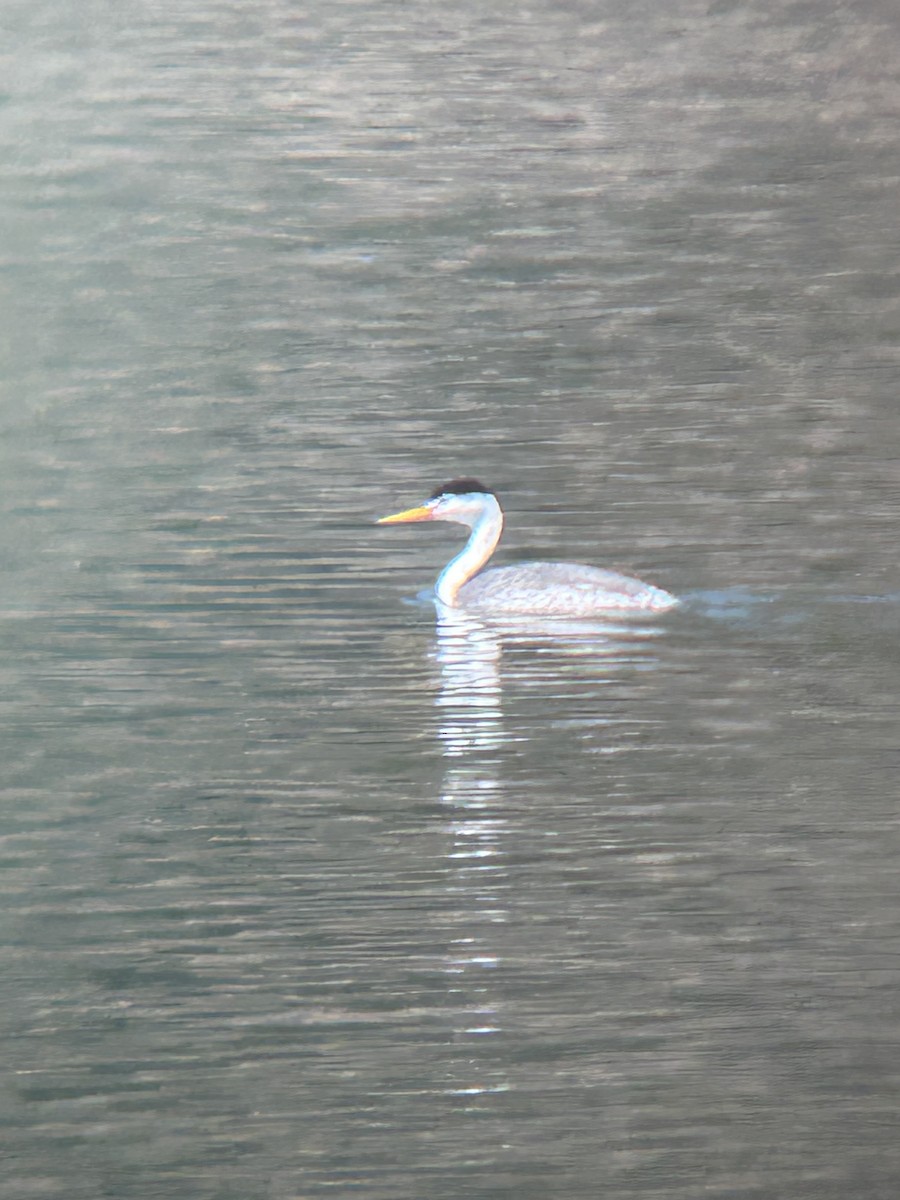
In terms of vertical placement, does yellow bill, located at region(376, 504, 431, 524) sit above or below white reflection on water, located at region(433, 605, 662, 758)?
above

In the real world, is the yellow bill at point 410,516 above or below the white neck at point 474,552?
above

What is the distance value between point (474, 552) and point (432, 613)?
0.31ft

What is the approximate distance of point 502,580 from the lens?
1.16m

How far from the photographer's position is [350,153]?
1.18 metres

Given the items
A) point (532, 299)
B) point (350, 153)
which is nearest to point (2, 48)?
point (350, 153)

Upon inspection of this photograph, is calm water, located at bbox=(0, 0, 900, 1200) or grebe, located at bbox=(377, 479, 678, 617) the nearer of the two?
calm water, located at bbox=(0, 0, 900, 1200)

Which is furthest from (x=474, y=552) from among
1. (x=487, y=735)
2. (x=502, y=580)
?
(x=487, y=735)

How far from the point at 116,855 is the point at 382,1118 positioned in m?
0.32

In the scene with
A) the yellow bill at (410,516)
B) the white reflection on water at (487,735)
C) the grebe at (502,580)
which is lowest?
the white reflection on water at (487,735)

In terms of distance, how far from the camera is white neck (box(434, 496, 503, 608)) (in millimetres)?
1147

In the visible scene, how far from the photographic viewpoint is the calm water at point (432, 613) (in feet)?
3.33

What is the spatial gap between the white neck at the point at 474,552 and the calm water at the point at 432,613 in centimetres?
2

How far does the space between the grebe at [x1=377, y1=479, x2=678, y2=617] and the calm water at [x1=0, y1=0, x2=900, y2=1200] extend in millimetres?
22

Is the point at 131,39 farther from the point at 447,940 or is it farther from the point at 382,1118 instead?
the point at 382,1118
